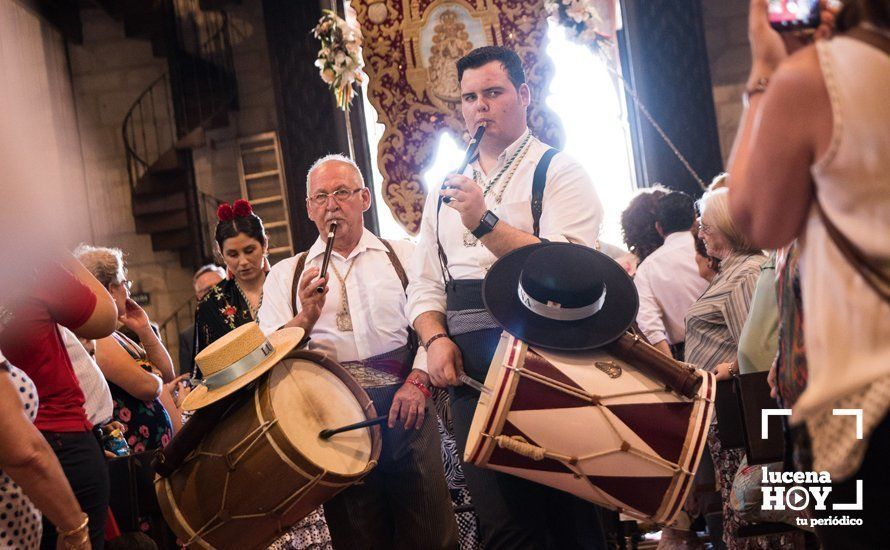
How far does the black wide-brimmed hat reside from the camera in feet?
7.36

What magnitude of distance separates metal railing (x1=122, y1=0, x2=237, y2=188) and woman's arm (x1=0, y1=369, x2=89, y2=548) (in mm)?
7748

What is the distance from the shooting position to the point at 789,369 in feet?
5.04

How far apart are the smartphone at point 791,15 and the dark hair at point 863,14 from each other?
85mm

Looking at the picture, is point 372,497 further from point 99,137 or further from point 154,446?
point 99,137

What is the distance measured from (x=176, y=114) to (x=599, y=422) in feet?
26.8

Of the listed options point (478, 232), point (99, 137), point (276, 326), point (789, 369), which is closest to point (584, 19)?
point (276, 326)

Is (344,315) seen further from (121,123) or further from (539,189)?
(121,123)

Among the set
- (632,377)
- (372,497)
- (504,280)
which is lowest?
(372,497)

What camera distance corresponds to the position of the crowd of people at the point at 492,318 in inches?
A: 49.4

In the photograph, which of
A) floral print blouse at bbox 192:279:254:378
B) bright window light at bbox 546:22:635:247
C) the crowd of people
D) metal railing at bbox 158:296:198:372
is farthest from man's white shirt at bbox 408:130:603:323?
metal railing at bbox 158:296:198:372

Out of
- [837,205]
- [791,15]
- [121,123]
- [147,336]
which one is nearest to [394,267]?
[147,336]

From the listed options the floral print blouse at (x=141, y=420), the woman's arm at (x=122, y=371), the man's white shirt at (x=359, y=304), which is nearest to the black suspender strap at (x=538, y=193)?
the man's white shirt at (x=359, y=304)

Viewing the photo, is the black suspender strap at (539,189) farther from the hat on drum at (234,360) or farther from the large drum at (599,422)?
the hat on drum at (234,360)

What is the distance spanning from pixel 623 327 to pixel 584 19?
13.8 feet
